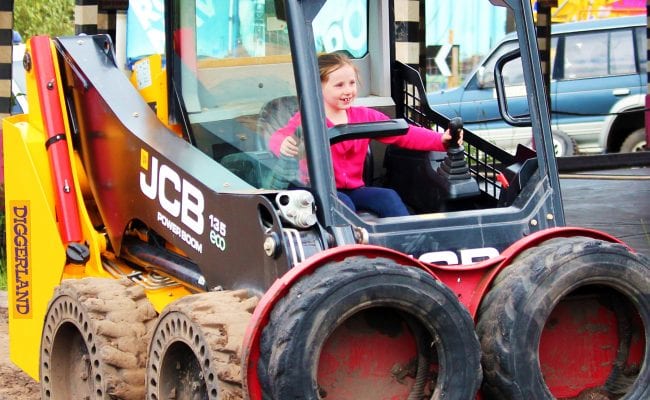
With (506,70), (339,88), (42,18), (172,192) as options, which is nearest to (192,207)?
(172,192)

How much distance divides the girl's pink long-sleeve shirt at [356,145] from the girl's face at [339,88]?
8cm

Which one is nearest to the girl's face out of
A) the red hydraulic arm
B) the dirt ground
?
the red hydraulic arm

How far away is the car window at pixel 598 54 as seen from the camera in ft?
54.3

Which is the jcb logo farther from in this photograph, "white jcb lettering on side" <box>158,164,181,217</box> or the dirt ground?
the dirt ground

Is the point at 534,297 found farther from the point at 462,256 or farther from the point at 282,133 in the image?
the point at 282,133

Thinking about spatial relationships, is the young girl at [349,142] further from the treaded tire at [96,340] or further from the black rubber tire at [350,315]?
the treaded tire at [96,340]

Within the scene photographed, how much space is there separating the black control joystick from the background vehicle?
13 millimetres

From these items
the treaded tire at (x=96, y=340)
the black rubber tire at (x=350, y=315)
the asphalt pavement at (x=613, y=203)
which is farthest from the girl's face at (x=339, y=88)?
the asphalt pavement at (x=613, y=203)

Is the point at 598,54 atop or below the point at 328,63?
atop

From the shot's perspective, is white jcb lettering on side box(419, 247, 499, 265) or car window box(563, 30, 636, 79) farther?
car window box(563, 30, 636, 79)

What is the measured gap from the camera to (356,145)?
4535mm

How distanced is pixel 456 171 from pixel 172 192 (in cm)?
112

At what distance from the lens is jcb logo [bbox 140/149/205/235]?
4520mm

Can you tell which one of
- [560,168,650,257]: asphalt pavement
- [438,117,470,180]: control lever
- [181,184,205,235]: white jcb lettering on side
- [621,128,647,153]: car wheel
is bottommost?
[560,168,650,257]: asphalt pavement
